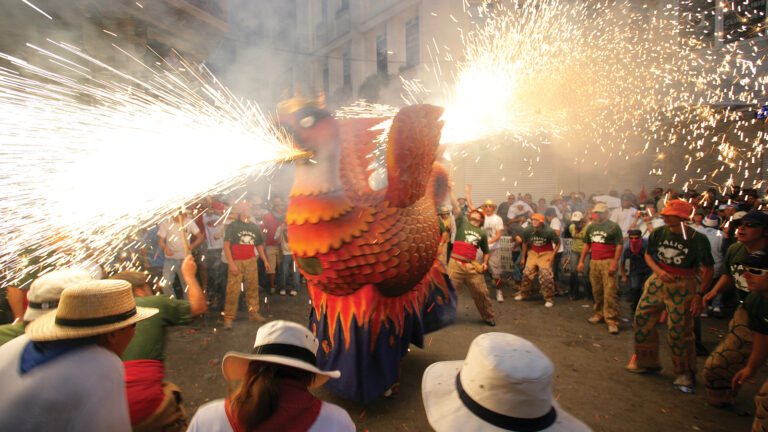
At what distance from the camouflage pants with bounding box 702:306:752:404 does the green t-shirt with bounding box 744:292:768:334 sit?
20 centimetres

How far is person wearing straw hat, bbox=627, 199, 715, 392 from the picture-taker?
11.6ft

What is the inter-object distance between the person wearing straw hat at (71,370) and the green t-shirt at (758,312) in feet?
13.0

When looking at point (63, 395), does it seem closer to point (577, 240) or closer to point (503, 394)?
point (503, 394)

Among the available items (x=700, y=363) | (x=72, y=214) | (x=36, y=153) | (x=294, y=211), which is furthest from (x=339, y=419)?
(x=700, y=363)

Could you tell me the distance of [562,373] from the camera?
3977 mm

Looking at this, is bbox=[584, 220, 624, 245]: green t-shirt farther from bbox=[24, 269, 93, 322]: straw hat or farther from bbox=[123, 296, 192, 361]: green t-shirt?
bbox=[24, 269, 93, 322]: straw hat

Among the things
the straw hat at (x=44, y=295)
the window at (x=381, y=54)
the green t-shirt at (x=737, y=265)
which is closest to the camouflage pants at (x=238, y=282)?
the straw hat at (x=44, y=295)

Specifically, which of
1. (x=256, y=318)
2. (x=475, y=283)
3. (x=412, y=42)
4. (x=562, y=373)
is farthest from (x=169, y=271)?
(x=412, y=42)

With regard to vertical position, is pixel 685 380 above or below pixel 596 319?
above

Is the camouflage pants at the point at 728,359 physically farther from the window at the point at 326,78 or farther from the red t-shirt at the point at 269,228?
the window at the point at 326,78

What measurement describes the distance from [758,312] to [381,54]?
14.4m

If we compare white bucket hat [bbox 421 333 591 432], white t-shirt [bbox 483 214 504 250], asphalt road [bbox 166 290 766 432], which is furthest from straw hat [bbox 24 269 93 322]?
white t-shirt [bbox 483 214 504 250]

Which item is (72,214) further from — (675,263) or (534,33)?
(534,33)

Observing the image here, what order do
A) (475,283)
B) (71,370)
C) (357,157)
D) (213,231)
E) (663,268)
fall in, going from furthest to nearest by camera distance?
1. (213,231)
2. (475,283)
3. (663,268)
4. (357,157)
5. (71,370)
